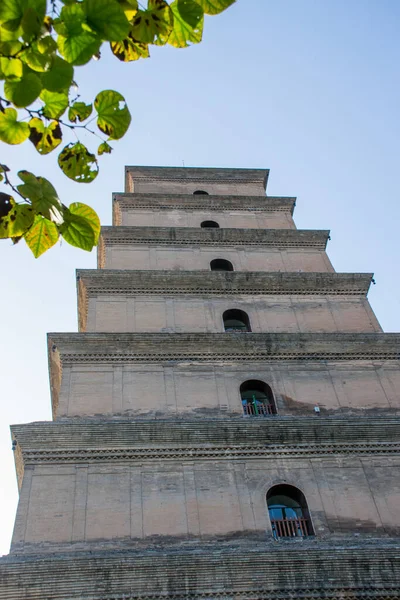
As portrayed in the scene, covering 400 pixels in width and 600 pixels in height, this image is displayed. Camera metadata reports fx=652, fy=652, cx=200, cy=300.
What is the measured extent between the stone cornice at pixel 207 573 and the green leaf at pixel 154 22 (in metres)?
7.25

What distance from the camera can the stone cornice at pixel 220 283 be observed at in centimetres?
1426

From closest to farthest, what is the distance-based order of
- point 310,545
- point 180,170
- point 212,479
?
point 310,545 → point 212,479 → point 180,170

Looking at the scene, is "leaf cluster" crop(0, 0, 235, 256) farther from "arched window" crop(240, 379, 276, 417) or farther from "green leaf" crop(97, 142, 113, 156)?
"arched window" crop(240, 379, 276, 417)

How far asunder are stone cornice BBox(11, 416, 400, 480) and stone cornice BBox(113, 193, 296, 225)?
27.5 ft

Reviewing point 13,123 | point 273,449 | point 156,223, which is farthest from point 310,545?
point 156,223

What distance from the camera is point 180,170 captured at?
20094mm

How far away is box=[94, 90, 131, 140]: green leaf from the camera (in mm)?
3197

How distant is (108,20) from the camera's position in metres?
2.79

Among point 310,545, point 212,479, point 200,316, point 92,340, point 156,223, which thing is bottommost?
point 310,545

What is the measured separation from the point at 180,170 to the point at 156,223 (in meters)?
3.34

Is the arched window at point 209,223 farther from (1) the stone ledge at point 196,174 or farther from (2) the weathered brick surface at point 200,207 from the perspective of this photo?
(1) the stone ledge at point 196,174

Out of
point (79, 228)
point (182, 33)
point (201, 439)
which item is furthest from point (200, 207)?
point (79, 228)

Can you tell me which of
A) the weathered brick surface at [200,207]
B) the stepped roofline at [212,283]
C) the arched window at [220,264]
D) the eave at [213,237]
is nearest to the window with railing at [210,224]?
the weathered brick surface at [200,207]

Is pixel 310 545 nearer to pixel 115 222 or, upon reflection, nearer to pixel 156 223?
pixel 156 223
